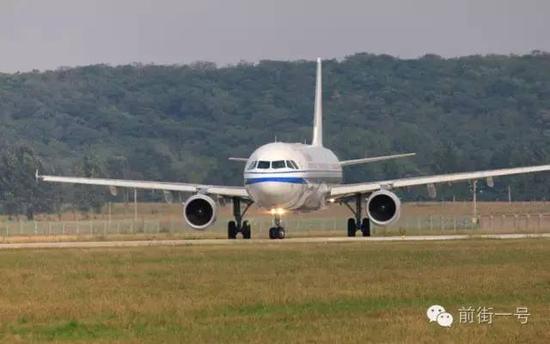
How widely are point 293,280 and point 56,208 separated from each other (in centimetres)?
9245

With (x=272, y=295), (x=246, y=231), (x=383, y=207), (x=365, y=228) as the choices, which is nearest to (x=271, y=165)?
(x=246, y=231)

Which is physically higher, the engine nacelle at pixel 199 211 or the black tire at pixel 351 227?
the engine nacelle at pixel 199 211

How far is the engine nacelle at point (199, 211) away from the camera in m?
67.6

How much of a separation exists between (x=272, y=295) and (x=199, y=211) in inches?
→ 1403

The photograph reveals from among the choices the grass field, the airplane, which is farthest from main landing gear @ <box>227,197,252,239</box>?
the grass field

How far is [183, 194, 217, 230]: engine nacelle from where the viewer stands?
67562mm

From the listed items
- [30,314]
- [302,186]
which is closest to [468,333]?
[30,314]

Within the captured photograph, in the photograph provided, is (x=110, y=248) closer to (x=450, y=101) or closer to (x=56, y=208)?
(x=56, y=208)

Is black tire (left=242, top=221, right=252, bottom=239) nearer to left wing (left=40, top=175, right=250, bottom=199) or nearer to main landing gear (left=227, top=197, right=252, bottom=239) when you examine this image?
main landing gear (left=227, top=197, right=252, bottom=239)

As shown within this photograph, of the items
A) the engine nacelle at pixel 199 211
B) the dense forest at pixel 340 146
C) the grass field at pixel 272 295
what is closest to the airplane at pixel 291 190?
the engine nacelle at pixel 199 211

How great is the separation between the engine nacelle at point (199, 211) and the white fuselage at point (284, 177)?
6.92 ft

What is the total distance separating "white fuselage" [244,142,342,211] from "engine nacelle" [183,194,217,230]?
2.11m

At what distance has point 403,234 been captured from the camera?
70000 mm

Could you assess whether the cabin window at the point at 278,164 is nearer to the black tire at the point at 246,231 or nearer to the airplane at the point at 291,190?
the airplane at the point at 291,190
